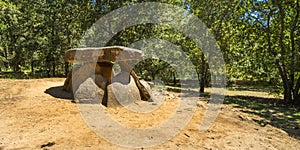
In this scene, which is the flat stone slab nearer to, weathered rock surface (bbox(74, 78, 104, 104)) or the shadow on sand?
weathered rock surface (bbox(74, 78, 104, 104))

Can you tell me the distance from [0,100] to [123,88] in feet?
11.3

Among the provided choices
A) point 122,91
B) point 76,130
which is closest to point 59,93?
point 122,91

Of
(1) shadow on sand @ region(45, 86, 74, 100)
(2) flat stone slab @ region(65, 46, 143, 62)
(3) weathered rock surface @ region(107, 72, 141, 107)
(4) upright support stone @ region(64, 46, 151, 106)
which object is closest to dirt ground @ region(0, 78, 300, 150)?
(1) shadow on sand @ region(45, 86, 74, 100)

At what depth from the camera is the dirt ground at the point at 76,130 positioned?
3.74 m

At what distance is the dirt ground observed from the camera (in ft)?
12.3

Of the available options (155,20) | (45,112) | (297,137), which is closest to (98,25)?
(155,20)

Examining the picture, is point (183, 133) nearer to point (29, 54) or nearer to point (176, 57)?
point (176, 57)

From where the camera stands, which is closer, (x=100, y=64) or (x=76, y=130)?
(x=76, y=130)

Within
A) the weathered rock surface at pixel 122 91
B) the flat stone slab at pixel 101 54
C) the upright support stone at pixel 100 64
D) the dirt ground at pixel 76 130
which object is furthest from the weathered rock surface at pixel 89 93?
the flat stone slab at pixel 101 54

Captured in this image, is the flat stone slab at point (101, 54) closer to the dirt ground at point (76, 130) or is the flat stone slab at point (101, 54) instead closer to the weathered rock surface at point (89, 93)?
the weathered rock surface at point (89, 93)

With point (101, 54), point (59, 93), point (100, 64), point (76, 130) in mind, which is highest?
point (101, 54)

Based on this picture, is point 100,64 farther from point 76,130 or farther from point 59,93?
point 76,130

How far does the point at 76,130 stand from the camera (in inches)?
167

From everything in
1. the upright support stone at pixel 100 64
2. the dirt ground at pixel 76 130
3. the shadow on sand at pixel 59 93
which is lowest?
the dirt ground at pixel 76 130
